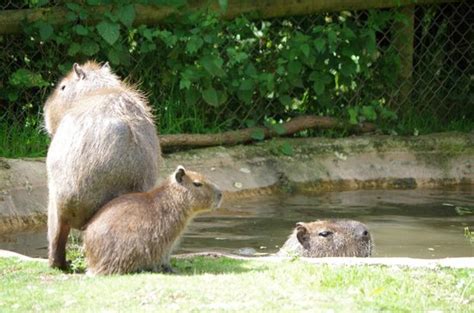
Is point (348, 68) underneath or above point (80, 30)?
underneath

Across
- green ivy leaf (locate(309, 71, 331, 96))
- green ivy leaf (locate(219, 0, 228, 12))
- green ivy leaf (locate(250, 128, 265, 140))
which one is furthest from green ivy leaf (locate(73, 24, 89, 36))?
green ivy leaf (locate(309, 71, 331, 96))

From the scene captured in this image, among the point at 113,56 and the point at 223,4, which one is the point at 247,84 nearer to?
the point at 223,4

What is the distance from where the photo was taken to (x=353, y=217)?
1060cm

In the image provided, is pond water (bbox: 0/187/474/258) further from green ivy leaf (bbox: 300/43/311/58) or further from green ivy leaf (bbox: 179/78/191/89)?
green ivy leaf (bbox: 300/43/311/58)

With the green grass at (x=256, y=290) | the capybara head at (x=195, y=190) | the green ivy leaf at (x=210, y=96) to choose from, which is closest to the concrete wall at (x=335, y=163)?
the green ivy leaf at (x=210, y=96)

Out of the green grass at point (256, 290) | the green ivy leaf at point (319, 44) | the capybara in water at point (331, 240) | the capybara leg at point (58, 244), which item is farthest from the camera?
the green ivy leaf at point (319, 44)

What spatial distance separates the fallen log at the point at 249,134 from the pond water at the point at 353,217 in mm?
862

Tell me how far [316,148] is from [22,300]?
6192mm

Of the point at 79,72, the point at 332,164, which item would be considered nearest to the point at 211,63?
the point at 332,164

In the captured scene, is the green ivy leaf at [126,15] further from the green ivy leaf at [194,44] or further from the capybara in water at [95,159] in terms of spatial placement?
the capybara in water at [95,159]

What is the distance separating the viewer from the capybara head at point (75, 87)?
8328 millimetres

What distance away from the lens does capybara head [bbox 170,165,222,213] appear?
7223 millimetres

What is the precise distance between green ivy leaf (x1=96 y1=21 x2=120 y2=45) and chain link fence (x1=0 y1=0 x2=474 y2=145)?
1.85 feet

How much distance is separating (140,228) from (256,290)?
105cm
